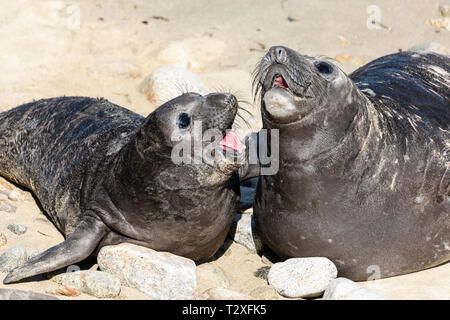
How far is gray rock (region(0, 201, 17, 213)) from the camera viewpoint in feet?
22.1

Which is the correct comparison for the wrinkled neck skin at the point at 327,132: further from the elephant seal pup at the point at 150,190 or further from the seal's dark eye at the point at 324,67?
the elephant seal pup at the point at 150,190

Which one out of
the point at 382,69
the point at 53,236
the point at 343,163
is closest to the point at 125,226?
the point at 53,236

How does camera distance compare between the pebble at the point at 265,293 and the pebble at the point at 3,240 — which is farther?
the pebble at the point at 3,240

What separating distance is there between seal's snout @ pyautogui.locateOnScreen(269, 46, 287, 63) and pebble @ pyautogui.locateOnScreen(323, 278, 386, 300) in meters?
1.51

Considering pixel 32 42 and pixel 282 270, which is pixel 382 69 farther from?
pixel 32 42

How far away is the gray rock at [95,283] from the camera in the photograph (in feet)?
17.3

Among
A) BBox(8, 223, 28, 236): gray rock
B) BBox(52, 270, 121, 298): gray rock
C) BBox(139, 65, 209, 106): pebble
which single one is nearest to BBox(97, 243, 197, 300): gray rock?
BBox(52, 270, 121, 298): gray rock

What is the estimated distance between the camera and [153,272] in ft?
18.0

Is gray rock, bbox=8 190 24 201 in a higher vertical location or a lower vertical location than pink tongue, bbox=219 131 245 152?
lower

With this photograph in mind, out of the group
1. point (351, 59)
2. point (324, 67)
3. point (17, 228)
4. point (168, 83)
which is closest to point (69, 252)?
point (17, 228)

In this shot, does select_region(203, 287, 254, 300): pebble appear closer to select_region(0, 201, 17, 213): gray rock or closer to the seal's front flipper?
the seal's front flipper

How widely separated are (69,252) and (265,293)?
141 centimetres

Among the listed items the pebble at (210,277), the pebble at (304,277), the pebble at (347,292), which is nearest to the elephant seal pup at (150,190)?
the pebble at (210,277)

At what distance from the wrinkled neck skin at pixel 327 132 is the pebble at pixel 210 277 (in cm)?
99
